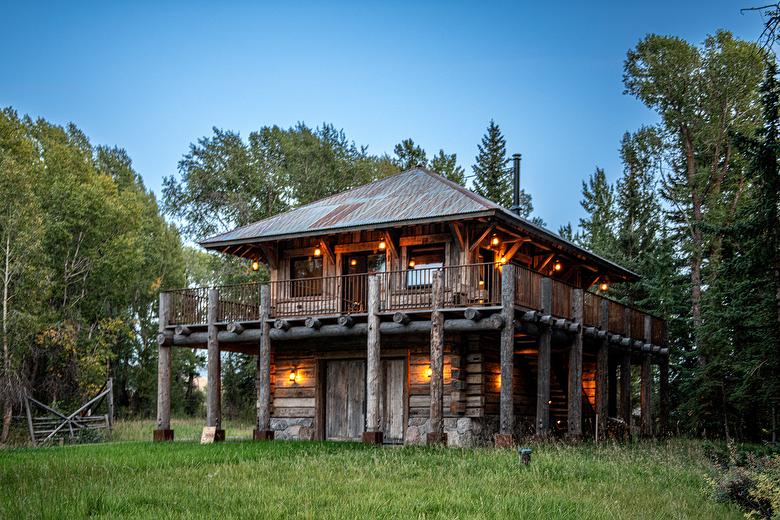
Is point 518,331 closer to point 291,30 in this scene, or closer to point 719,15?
point 719,15

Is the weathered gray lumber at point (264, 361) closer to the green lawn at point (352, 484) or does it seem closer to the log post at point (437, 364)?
the green lawn at point (352, 484)

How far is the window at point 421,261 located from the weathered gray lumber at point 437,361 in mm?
3070

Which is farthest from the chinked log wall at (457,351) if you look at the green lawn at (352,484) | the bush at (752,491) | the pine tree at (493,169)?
the pine tree at (493,169)

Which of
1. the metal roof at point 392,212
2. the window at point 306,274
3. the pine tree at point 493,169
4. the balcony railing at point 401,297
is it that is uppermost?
the pine tree at point 493,169

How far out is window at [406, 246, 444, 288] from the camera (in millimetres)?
25250

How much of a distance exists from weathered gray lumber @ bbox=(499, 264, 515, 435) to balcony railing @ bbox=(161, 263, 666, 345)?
92 centimetres

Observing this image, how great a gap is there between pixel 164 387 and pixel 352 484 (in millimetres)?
13489

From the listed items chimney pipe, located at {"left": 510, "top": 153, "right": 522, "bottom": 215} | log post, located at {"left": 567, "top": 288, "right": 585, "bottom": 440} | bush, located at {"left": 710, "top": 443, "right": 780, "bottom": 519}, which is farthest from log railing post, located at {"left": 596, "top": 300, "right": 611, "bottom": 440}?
bush, located at {"left": 710, "top": 443, "right": 780, "bottom": 519}

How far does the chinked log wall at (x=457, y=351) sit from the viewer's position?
2147cm

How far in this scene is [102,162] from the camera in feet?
178

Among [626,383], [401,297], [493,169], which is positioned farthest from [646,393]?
[493,169]

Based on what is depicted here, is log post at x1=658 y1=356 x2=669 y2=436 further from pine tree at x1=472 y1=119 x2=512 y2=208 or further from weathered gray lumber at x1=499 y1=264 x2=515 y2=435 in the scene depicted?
pine tree at x1=472 y1=119 x2=512 y2=208

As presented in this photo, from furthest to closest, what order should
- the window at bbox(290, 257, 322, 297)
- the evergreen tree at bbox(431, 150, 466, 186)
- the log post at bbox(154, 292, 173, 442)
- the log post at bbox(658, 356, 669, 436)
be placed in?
the evergreen tree at bbox(431, 150, 466, 186), the log post at bbox(658, 356, 669, 436), the window at bbox(290, 257, 322, 297), the log post at bbox(154, 292, 173, 442)

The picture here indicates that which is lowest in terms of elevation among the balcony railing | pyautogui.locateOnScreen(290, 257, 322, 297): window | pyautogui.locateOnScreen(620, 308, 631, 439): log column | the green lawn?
the green lawn
